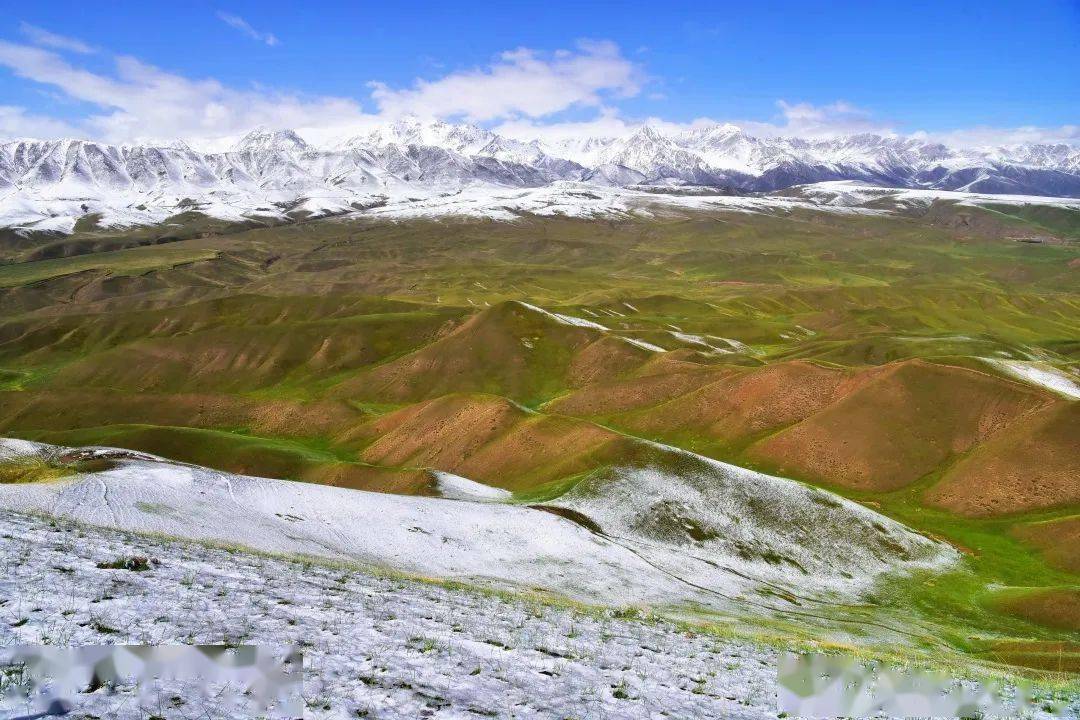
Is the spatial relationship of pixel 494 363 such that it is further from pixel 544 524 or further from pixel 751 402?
pixel 544 524

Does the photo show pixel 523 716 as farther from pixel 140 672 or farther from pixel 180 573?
pixel 180 573

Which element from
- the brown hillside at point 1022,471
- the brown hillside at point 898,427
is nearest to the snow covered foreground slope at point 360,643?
the brown hillside at point 1022,471

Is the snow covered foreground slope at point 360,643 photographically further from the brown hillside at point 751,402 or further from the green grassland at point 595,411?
the brown hillside at point 751,402

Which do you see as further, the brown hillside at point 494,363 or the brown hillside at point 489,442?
the brown hillside at point 494,363

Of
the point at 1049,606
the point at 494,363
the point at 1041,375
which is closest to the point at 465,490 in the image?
the point at 1049,606
